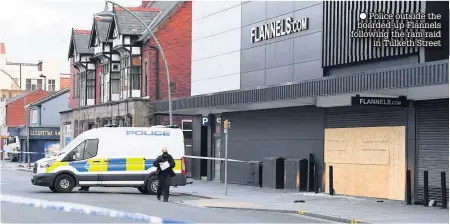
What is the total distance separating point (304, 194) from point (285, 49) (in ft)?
18.9

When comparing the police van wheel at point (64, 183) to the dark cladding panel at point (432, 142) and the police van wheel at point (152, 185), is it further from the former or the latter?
the dark cladding panel at point (432, 142)

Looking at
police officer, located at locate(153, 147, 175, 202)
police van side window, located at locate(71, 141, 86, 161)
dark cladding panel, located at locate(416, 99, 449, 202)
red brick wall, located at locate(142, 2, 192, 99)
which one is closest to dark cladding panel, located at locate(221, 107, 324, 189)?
dark cladding panel, located at locate(416, 99, 449, 202)

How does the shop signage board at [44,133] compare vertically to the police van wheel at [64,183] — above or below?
above

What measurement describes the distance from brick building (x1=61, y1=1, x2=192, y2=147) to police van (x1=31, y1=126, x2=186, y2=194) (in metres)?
14.9

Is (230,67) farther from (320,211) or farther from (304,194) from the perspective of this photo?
(320,211)

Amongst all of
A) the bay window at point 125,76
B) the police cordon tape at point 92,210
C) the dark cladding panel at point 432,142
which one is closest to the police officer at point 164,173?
the police cordon tape at point 92,210

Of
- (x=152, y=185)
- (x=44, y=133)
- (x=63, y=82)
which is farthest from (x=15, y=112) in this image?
(x=152, y=185)

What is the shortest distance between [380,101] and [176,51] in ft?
72.0

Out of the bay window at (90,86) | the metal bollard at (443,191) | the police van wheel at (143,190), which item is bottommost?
the police van wheel at (143,190)

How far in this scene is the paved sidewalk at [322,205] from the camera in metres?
18.3

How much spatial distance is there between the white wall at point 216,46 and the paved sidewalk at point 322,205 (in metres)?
6.23

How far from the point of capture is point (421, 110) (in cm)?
2273

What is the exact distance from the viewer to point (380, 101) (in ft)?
74.8

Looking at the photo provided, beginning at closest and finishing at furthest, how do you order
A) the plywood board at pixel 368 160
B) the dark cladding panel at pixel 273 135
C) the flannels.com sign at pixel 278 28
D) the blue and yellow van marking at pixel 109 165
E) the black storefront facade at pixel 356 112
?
the black storefront facade at pixel 356 112
the plywood board at pixel 368 160
the blue and yellow van marking at pixel 109 165
the dark cladding panel at pixel 273 135
the flannels.com sign at pixel 278 28
